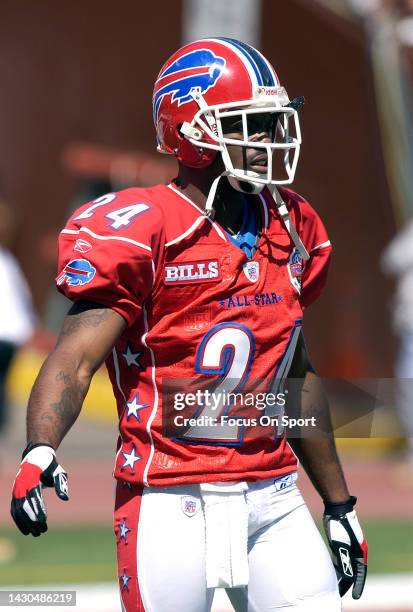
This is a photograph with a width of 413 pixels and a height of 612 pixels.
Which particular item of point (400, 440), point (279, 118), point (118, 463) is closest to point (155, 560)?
point (118, 463)

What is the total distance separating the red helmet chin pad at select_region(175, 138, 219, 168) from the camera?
10.7 feet

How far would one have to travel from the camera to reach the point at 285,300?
3.25 metres

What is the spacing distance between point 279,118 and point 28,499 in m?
1.22

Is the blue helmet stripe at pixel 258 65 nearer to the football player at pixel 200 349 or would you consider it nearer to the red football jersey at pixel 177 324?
the football player at pixel 200 349

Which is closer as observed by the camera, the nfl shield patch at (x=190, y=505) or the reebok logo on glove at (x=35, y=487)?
the reebok logo on glove at (x=35, y=487)

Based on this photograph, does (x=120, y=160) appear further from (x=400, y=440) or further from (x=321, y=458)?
(x=321, y=458)

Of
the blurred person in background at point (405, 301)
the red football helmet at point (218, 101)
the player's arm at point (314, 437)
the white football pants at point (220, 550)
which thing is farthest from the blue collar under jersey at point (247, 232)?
the blurred person in background at point (405, 301)

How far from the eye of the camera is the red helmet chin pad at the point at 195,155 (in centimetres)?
326

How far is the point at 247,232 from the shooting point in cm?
325

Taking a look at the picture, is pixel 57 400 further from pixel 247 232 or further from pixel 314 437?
pixel 314 437

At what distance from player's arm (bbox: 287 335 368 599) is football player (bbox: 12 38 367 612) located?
0.39 ft

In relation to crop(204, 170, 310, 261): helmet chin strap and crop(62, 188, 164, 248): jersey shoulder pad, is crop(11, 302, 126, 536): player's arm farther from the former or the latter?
crop(204, 170, 310, 261): helmet chin strap

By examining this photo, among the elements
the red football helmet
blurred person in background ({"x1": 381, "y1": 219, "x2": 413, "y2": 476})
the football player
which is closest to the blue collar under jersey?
the football player

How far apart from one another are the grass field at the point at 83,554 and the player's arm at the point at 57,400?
10.6 ft
